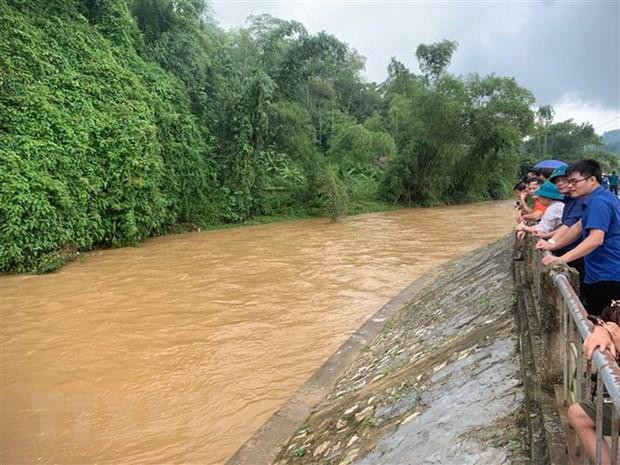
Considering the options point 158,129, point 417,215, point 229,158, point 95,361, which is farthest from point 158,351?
point 417,215

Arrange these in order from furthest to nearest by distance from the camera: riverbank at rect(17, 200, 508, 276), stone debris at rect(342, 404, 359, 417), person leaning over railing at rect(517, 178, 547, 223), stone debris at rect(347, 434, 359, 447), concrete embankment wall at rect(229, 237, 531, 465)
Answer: riverbank at rect(17, 200, 508, 276) < person leaning over railing at rect(517, 178, 547, 223) < stone debris at rect(342, 404, 359, 417) < stone debris at rect(347, 434, 359, 447) < concrete embankment wall at rect(229, 237, 531, 465)

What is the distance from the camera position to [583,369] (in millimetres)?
1900

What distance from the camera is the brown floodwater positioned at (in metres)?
4.71

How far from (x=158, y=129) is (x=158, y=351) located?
1293 cm

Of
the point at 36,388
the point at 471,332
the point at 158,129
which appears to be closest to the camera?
the point at 471,332

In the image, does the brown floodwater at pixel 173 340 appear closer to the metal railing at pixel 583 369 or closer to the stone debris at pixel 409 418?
the stone debris at pixel 409 418

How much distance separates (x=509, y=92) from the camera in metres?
25.9

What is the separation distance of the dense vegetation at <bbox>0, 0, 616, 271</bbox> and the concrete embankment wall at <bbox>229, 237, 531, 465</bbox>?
398 inches

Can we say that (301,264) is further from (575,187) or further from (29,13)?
(29,13)

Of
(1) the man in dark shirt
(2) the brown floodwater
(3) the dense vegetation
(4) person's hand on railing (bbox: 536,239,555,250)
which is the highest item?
(3) the dense vegetation

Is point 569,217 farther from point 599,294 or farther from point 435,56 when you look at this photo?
point 435,56

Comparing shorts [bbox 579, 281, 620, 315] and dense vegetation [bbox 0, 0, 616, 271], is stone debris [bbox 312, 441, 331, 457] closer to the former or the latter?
shorts [bbox 579, 281, 620, 315]

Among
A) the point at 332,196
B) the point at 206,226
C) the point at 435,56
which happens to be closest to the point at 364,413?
the point at 206,226

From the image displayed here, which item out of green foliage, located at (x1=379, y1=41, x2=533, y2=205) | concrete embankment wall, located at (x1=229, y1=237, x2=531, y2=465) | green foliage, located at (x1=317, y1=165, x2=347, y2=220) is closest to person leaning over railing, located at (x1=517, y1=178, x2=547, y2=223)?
concrete embankment wall, located at (x1=229, y1=237, x2=531, y2=465)
